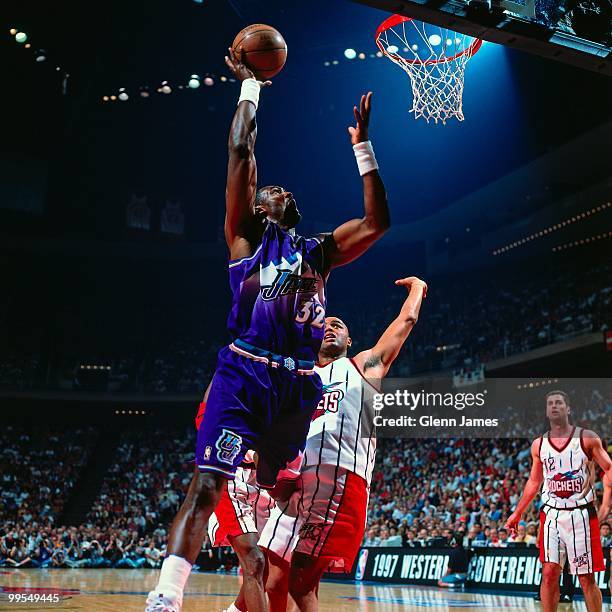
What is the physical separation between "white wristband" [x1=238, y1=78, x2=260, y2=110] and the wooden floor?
676 centimetres

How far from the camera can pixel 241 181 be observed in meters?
3.50

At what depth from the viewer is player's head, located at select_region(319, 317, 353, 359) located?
17.0 feet

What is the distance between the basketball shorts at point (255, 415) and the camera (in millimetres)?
3210

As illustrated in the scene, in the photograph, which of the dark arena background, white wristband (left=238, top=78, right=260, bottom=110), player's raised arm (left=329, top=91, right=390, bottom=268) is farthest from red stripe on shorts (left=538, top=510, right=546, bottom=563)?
the dark arena background

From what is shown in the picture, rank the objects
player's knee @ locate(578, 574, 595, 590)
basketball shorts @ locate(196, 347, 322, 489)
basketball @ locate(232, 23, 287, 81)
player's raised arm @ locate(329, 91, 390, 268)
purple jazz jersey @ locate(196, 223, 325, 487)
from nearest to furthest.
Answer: basketball shorts @ locate(196, 347, 322, 489)
purple jazz jersey @ locate(196, 223, 325, 487)
player's raised arm @ locate(329, 91, 390, 268)
basketball @ locate(232, 23, 287, 81)
player's knee @ locate(578, 574, 595, 590)

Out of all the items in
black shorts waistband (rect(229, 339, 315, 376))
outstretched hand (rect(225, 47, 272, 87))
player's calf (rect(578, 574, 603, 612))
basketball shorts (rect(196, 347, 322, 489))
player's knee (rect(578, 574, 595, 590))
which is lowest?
player's calf (rect(578, 574, 603, 612))

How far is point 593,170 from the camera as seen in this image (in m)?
24.9

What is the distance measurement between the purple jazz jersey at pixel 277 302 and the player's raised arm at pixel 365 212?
215mm

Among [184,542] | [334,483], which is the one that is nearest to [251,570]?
[334,483]

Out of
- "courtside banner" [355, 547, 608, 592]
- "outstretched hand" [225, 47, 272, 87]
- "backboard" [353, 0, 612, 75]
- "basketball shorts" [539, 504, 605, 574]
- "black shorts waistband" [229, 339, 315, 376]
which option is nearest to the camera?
"black shorts waistband" [229, 339, 315, 376]

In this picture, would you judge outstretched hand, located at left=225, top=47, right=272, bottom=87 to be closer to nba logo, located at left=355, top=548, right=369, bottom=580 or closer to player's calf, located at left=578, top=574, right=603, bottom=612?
player's calf, located at left=578, top=574, right=603, bottom=612

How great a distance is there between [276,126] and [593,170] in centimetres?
1052

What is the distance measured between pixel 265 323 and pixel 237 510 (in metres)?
2.12

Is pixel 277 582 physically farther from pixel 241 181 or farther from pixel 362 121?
pixel 362 121
